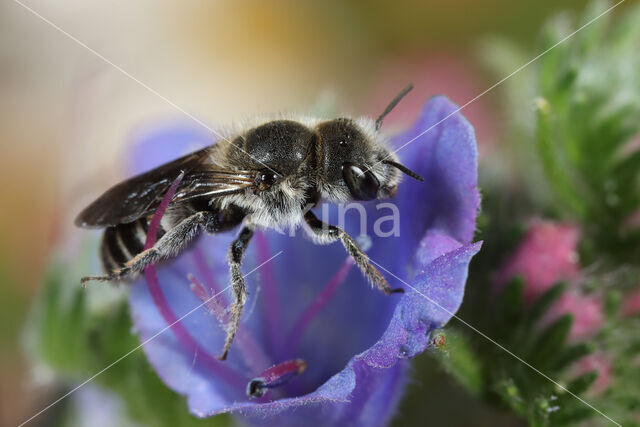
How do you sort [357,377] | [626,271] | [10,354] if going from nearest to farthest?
[357,377], [626,271], [10,354]

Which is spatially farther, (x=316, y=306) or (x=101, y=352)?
(x=101, y=352)

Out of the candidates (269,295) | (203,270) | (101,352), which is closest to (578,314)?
(269,295)

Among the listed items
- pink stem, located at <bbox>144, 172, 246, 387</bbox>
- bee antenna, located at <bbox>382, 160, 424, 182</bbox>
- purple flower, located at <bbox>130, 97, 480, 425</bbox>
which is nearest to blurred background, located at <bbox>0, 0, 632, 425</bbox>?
purple flower, located at <bbox>130, 97, 480, 425</bbox>

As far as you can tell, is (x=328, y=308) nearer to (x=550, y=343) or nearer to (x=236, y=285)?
(x=236, y=285)

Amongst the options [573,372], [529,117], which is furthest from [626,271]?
[529,117]

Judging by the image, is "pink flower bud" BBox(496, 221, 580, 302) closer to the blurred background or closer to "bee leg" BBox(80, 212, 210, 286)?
"bee leg" BBox(80, 212, 210, 286)

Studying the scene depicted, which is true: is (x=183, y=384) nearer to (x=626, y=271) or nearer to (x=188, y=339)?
(x=188, y=339)

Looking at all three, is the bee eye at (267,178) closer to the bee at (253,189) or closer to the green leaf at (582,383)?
the bee at (253,189)
